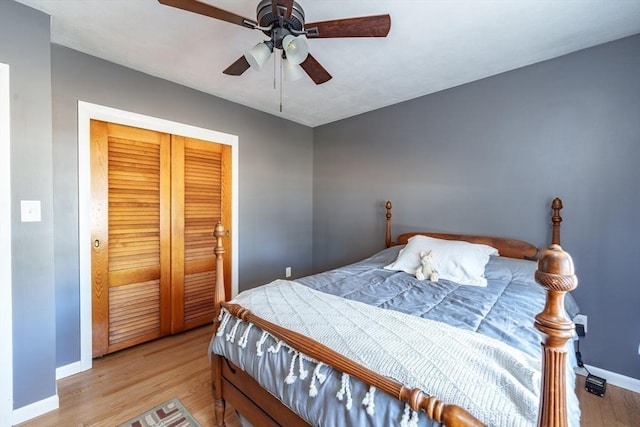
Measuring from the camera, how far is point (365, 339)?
39.7 inches

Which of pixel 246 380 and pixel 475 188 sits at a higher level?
pixel 475 188

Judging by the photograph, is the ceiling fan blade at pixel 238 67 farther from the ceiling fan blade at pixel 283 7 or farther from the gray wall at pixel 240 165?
the gray wall at pixel 240 165

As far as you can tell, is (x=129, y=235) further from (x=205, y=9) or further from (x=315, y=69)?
(x=315, y=69)

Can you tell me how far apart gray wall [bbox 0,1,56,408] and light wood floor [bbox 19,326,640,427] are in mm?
223

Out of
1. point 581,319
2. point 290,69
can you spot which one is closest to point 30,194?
point 290,69

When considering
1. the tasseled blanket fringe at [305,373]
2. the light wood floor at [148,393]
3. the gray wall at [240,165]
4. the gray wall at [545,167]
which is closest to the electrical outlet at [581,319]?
the gray wall at [545,167]

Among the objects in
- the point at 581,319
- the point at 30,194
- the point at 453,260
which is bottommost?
the point at 581,319

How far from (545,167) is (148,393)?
341 cm

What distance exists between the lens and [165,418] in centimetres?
163

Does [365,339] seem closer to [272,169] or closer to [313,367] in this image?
[313,367]

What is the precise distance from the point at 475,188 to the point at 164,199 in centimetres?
292

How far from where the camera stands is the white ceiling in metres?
1.61

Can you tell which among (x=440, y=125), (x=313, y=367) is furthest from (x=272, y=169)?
(x=313, y=367)

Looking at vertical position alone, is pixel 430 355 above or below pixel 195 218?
below
